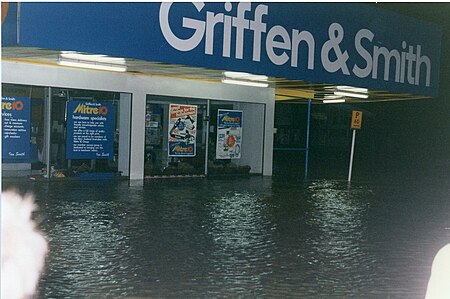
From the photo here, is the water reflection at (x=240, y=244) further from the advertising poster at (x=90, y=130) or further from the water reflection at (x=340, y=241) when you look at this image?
the advertising poster at (x=90, y=130)

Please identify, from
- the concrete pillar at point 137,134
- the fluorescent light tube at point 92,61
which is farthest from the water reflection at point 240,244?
the concrete pillar at point 137,134

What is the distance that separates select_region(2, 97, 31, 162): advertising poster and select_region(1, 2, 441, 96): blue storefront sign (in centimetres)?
389

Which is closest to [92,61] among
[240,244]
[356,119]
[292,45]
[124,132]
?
[124,132]

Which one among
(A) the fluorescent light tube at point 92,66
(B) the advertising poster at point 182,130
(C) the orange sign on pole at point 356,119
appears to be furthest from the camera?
(C) the orange sign on pole at point 356,119

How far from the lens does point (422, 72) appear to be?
61.8 feet

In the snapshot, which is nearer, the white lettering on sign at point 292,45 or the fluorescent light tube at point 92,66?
the white lettering on sign at point 292,45

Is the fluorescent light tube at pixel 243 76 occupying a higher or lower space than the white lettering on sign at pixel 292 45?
lower

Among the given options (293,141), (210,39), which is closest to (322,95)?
(210,39)

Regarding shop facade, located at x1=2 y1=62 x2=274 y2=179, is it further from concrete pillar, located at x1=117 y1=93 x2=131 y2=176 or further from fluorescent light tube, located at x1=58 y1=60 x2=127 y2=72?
fluorescent light tube, located at x1=58 y1=60 x2=127 y2=72

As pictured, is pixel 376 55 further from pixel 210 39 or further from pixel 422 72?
pixel 210 39

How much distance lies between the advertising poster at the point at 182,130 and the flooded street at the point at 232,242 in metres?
2.82

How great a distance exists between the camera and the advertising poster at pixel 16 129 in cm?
1391

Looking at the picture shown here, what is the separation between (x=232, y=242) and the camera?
796 cm

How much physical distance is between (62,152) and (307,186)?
684 cm
